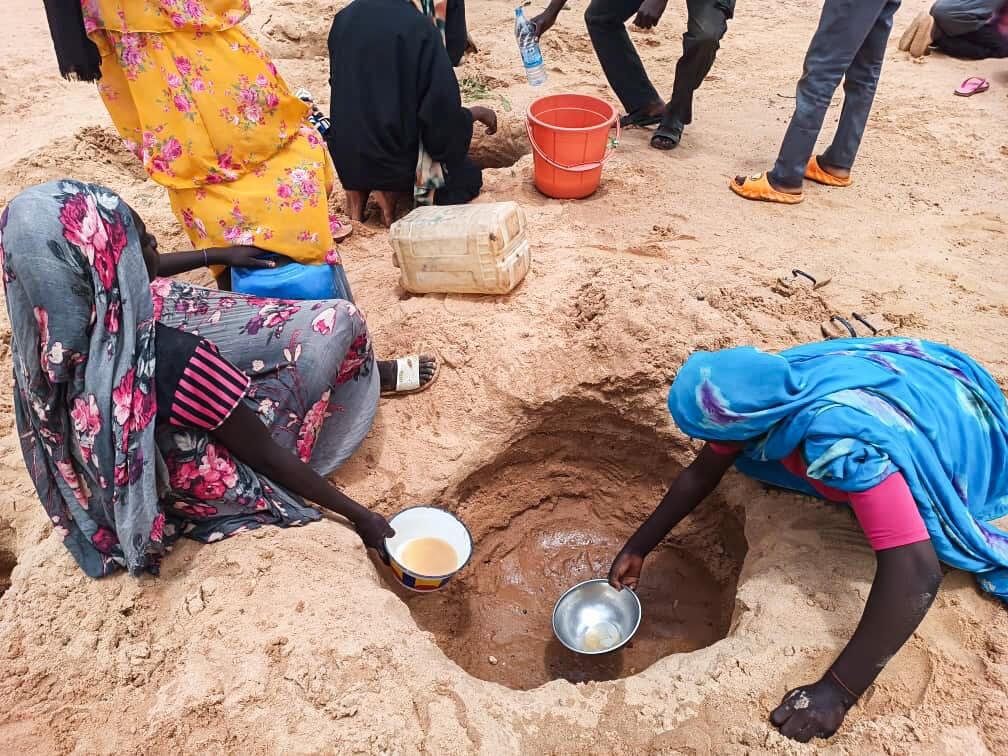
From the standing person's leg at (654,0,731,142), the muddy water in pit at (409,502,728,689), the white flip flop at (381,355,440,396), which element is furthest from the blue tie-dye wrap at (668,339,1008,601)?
the standing person's leg at (654,0,731,142)

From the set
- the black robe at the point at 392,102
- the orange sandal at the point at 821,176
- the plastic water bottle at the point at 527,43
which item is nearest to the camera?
the black robe at the point at 392,102

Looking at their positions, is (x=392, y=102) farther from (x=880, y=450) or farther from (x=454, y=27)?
(x=880, y=450)

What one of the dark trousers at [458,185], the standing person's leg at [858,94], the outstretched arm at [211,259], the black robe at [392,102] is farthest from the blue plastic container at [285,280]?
the standing person's leg at [858,94]

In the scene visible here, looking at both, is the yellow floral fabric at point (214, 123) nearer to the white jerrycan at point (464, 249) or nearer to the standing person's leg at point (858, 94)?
the white jerrycan at point (464, 249)

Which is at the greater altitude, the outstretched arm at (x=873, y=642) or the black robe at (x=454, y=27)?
the black robe at (x=454, y=27)

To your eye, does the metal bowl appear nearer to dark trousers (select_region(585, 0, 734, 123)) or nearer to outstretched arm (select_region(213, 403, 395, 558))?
outstretched arm (select_region(213, 403, 395, 558))

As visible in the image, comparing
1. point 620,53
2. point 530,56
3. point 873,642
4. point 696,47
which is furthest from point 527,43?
point 873,642

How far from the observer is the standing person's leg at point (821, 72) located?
3.05 meters

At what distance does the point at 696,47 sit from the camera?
144 inches

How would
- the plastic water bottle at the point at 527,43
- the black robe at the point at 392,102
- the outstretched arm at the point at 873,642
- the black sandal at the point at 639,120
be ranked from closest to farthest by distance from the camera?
the outstretched arm at the point at 873,642 → the black robe at the point at 392,102 → the plastic water bottle at the point at 527,43 → the black sandal at the point at 639,120

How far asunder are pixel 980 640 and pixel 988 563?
0.18 m

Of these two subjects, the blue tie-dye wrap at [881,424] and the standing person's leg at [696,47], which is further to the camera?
the standing person's leg at [696,47]

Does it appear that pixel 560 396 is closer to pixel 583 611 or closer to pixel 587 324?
pixel 587 324

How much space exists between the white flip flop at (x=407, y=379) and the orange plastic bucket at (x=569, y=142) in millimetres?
1390
